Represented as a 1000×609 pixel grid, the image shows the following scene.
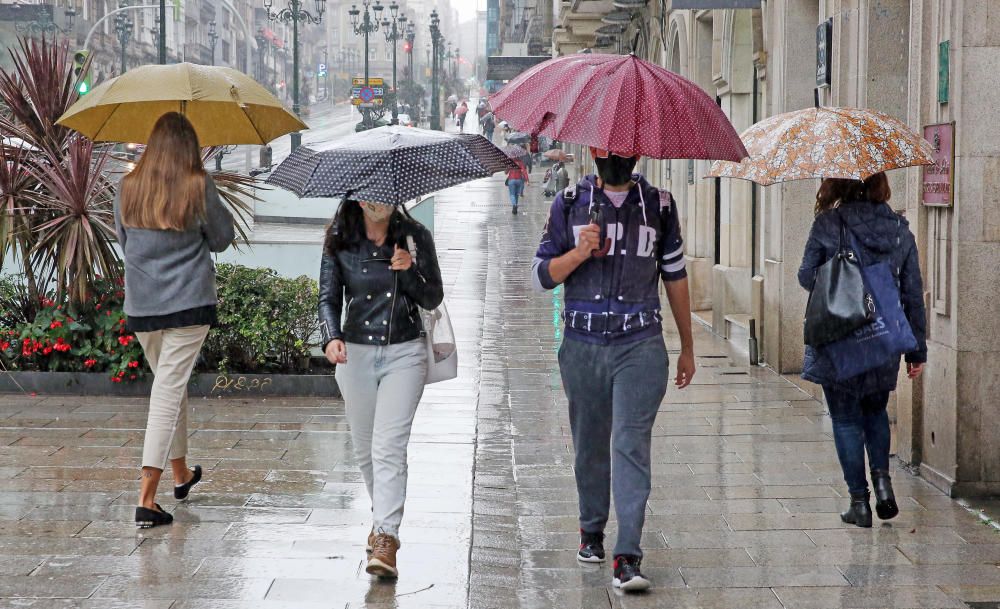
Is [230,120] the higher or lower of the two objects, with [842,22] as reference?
lower

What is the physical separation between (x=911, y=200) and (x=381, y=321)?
331cm

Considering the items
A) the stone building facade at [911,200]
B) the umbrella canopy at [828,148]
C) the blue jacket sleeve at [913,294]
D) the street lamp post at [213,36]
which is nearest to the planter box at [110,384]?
the stone building facade at [911,200]

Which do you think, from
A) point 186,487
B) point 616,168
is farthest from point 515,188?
point 616,168

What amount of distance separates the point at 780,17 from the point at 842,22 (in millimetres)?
1772

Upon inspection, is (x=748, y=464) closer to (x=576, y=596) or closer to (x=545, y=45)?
(x=576, y=596)

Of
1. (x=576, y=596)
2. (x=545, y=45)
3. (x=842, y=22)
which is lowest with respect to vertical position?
(x=576, y=596)

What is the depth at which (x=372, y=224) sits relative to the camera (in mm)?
5508

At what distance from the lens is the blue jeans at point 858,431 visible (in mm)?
6156

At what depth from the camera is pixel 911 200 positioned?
7.36 metres

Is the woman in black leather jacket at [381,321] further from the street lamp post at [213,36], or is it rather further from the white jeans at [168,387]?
the street lamp post at [213,36]

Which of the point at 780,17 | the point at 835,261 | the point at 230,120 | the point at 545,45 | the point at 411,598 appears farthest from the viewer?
the point at 545,45

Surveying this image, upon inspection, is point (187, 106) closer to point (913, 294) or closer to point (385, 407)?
point (385, 407)

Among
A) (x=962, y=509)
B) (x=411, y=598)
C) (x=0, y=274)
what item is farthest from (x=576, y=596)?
(x=0, y=274)

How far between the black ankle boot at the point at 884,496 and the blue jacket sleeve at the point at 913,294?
1.83 feet
